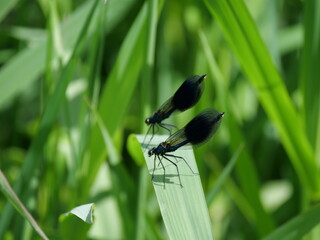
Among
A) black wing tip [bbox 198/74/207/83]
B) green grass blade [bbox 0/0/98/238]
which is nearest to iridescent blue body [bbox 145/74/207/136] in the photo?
black wing tip [bbox 198/74/207/83]

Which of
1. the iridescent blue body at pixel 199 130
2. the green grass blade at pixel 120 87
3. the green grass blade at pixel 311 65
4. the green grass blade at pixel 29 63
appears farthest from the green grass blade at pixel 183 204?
the green grass blade at pixel 29 63

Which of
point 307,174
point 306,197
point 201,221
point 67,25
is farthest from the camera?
point 67,25

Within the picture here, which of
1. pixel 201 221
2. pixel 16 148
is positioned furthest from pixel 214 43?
pixel 201 221

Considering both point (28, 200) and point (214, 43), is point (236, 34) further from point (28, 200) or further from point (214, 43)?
point (214, 43)

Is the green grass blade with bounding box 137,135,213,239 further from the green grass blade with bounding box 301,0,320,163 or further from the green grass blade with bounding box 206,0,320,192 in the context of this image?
the green grass blade with bounding box 301,0,320,163

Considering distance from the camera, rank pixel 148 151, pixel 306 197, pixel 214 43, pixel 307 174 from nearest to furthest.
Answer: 1. pixel 148 151
2. pixel 307 174
3. pixel 306 197
4. pixel 214 43

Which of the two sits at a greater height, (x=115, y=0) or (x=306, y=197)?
(x=115, y=0)

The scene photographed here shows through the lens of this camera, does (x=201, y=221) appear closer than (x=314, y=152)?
Yes

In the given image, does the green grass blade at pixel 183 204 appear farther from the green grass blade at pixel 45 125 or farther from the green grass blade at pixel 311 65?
the green grass blade at pixel 311 65
